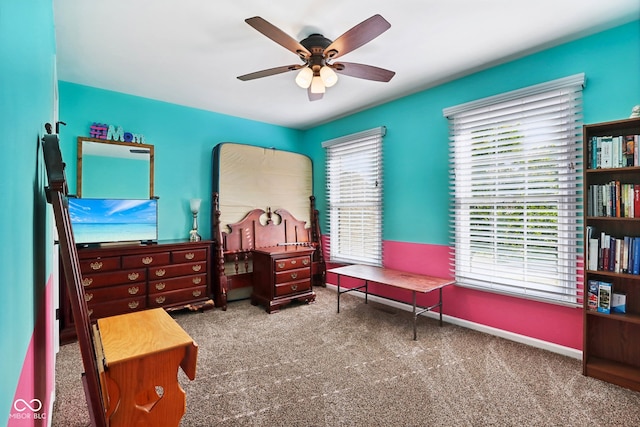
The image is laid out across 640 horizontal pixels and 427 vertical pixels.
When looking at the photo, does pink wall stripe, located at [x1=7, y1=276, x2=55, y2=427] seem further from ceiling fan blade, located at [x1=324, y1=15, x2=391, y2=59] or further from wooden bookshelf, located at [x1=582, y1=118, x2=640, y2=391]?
wooden bookshelf, located at [x1=582, y1=118, x2=640, y2=391]

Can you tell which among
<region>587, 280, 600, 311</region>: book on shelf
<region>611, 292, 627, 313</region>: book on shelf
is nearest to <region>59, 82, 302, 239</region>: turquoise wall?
<region>587, 280, 600, 311</region>: book on shelf

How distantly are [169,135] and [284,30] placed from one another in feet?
7.59

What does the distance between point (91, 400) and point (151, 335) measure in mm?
352

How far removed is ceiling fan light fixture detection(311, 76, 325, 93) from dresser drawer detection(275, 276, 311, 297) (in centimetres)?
234

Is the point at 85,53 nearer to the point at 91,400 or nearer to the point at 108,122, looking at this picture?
the point at 108,122

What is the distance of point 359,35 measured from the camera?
6.43ft

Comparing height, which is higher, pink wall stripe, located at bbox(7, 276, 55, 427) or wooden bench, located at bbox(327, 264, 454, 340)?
pink wall stripe, located at bbox(7, 276, 55, 427)

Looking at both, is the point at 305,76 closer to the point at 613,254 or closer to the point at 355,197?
the point at 355,197

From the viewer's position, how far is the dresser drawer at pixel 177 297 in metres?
3.35

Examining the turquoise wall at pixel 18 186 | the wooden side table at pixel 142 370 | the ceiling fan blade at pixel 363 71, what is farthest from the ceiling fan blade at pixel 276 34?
the wooden side table at pixel 142 370

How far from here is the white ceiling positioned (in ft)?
6.79

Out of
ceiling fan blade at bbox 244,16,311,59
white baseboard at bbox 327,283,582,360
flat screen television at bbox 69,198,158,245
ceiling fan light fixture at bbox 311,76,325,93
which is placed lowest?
white baseboard at bbox 327,283,582,360

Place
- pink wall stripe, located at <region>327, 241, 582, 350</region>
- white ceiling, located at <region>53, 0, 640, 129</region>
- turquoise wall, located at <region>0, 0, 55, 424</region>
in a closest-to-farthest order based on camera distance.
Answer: turquoise wall, located at <region>0, 0, 55, 424</region> → white ceiling, located at <region>53, 0, 640, 129</region> → pink wall stripe, located at <region>327, 241, 582, 350</region>

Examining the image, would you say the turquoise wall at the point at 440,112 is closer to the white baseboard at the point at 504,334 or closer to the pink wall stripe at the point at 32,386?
the white baseboard at the point at 504,334
